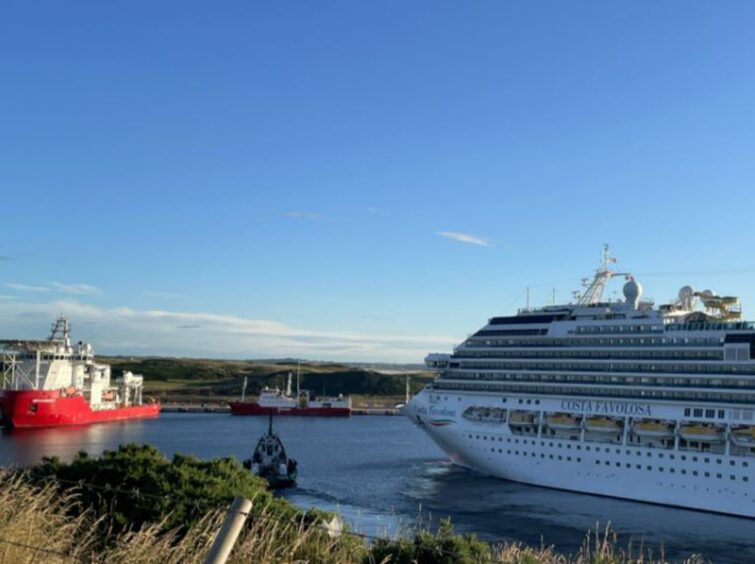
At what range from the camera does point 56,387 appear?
88562 millimetres

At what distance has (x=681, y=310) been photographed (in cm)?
4538

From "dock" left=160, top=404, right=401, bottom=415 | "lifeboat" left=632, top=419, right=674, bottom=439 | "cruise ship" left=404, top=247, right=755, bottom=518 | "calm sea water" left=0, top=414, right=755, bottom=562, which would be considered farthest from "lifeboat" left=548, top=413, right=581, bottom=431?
"dock" left=160, top=404, right=401, bottom=415

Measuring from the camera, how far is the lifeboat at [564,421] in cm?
4328

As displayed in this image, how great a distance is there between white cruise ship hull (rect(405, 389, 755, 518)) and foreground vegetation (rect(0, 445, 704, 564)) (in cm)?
1838

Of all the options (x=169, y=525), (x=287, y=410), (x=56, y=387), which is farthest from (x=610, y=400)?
(x=287, y=410)

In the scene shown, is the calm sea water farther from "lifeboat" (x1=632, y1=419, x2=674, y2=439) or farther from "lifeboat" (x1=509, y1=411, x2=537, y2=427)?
"lifeboat" (x1=632, y1=419, x2=674, y2=439)

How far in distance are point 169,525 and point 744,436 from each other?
30583 millimetres

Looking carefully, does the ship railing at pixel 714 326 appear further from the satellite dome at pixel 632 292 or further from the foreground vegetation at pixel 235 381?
the foreground vegetation at pixel 235 381

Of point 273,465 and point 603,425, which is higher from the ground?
point 603,425

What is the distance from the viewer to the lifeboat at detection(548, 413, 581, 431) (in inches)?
1704

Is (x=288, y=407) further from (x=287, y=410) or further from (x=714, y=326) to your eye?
(x=714, y=326)

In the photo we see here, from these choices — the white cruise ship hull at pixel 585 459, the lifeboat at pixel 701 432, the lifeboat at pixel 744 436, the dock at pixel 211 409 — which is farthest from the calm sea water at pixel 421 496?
the dock at pixel 211 409

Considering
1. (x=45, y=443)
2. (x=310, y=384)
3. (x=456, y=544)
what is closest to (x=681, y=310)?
(x=456, y=544)

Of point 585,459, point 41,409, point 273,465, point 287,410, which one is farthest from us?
point 287,410
